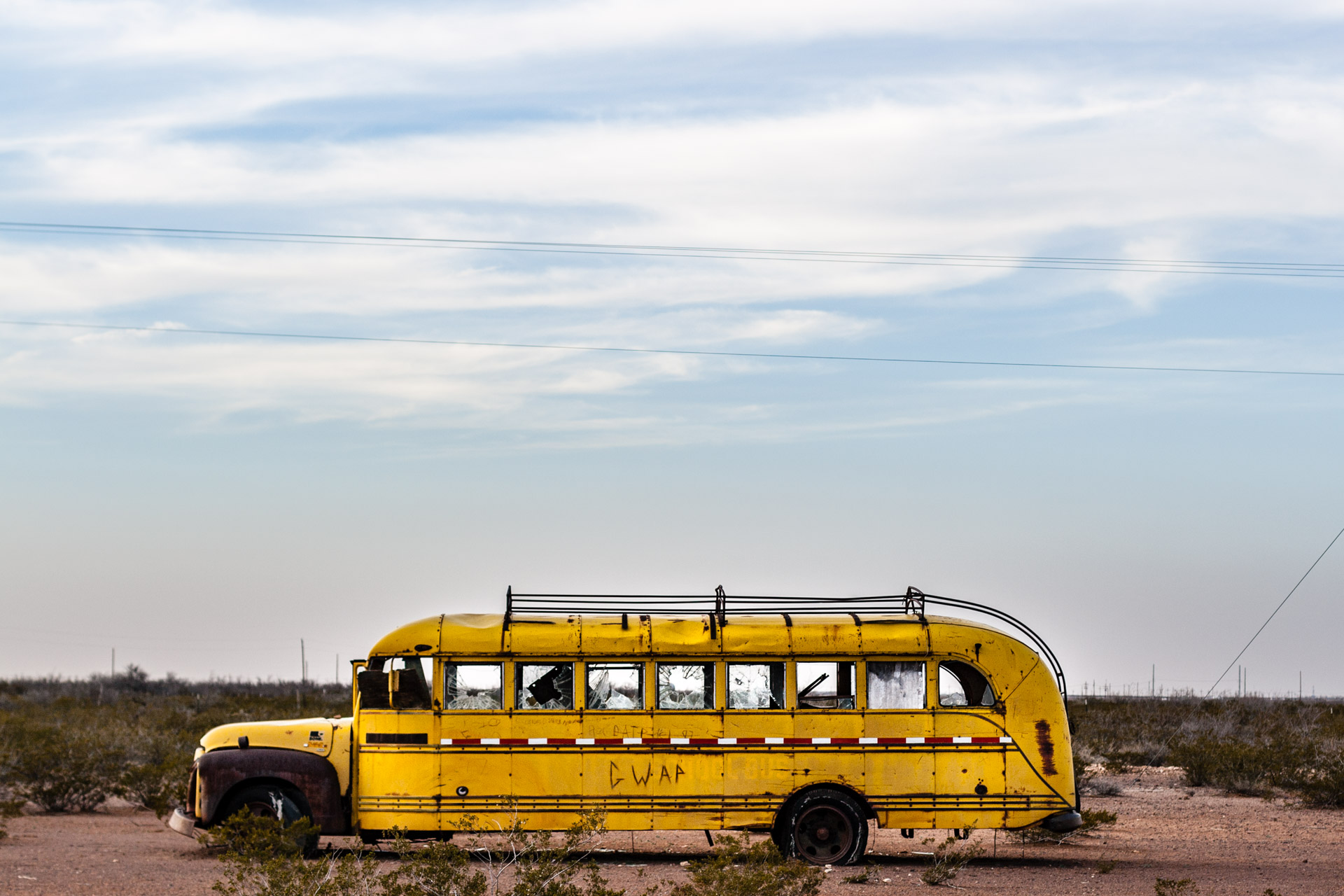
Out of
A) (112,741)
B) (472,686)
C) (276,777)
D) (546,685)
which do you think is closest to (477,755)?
(472,686)

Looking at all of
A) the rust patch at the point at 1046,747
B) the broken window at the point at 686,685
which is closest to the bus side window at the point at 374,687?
the broken window at the point at 686,685

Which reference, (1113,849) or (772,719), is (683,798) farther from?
(1113,849)

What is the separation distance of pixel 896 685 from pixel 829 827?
1.60 m

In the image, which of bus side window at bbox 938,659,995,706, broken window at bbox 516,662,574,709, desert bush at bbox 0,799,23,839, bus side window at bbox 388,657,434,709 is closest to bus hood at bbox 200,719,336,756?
bus side window at bbox 388,657,434,709

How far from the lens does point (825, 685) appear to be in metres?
15.0

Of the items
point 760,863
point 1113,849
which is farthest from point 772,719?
point 1113,849

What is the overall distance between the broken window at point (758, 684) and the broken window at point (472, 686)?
2395mm

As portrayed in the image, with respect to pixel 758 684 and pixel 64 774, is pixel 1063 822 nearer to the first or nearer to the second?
pixel 758 684

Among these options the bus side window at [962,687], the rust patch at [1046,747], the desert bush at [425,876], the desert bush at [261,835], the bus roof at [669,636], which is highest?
the bus roof at [669,636]

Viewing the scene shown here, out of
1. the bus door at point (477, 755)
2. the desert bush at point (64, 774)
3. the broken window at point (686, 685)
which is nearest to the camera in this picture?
the bus door at point (477, 755)

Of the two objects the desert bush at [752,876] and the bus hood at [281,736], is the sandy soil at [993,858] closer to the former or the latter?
the bus hood at [281,736]

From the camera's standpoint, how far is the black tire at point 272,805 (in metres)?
14.8

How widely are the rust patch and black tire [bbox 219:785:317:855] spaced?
7427mm

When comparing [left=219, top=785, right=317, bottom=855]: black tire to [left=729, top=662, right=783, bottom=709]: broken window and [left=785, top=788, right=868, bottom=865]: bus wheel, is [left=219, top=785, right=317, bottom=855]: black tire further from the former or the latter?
[left=785, top=788, right=868, bottom=865]: bus wheel
